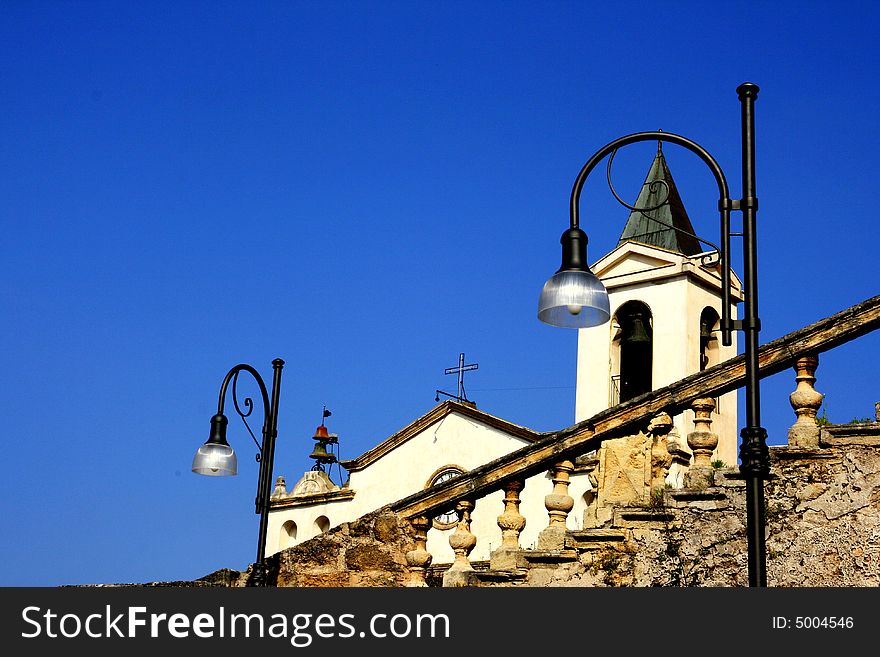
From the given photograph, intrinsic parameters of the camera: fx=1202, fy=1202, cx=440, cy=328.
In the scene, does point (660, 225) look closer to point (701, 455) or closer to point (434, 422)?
point (434, 422)

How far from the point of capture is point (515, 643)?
5918 mm

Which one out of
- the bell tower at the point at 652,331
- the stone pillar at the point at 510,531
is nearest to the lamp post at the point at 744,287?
the stone pillar at the point at 510,531

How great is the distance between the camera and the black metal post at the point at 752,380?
6184 mm

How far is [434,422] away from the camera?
31.0 m

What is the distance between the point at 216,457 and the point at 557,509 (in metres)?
3.91

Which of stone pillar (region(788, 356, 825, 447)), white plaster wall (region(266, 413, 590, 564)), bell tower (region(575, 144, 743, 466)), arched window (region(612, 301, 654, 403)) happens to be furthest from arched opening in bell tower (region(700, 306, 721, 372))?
stone pillar (region(788, 356, 825, 447))

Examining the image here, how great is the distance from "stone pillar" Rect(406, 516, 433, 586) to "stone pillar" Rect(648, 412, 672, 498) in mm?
1930

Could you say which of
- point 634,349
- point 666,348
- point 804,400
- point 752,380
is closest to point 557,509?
point 804,400

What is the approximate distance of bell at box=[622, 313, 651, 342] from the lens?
2695 centimetres

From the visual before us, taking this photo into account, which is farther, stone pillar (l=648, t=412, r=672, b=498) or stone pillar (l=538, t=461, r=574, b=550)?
stone pillar (l=648, t=412, r=672, b=498)

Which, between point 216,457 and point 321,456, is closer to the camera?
point 216,457

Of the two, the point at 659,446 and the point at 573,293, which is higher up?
the point at 573,293

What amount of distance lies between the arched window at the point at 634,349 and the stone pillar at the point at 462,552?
17821 mm

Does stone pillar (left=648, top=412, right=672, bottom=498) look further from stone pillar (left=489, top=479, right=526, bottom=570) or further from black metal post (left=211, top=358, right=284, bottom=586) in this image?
black metal post (left=211, top=358, right=284, bottom=586)
